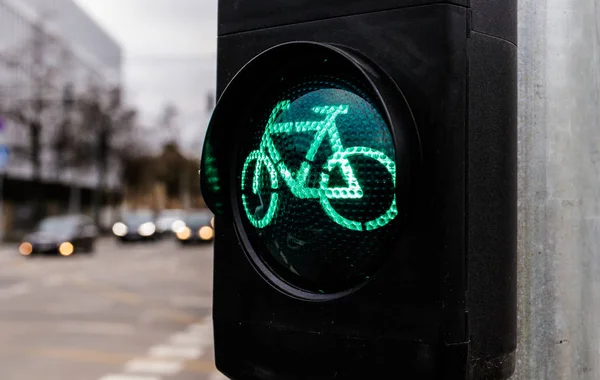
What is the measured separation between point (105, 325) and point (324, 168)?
11.1 metres

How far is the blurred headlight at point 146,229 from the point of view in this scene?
45.6 metres

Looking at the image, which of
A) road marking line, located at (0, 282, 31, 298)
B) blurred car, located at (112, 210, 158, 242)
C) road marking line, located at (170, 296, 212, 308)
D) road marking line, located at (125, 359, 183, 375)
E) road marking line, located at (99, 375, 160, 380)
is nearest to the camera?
road marking line, located at (99, 375, 160, 380)

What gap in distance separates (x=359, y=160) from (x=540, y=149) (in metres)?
0.32

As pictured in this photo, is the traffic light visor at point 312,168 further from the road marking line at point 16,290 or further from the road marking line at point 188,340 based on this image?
the road marking line at point 16,290

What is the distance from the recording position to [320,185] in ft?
3.58

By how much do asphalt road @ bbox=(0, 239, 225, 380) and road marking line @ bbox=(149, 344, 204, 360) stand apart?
1cm

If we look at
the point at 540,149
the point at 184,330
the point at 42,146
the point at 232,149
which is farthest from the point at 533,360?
the point at 42,146

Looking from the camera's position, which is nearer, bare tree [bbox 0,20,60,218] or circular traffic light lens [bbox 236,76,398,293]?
circular traffic light lens [bbox 236,76,398,293]

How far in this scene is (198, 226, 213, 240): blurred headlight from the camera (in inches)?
1502

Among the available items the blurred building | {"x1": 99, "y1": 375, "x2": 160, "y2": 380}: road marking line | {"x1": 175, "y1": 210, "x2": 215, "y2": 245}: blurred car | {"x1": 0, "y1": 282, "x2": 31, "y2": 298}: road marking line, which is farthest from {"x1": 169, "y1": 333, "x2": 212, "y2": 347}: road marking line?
the blurred building

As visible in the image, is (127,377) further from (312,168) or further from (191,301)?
(312,168)

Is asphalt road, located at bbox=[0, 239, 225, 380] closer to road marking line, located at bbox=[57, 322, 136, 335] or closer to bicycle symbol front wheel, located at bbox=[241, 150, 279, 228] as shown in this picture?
road marking line, located at bbox=[57, 322, 136, 335]

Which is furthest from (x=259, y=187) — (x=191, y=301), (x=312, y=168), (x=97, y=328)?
(x=191, y=301)

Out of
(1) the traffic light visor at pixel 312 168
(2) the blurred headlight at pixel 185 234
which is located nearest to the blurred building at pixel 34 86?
(2) the blurred headlight at pixel 185 234
